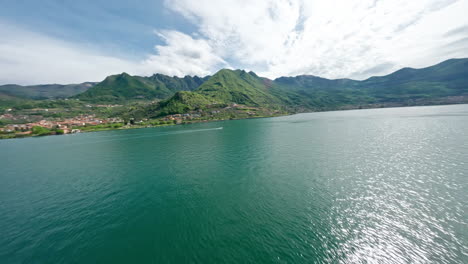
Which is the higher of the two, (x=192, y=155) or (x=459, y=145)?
(x=459, y=145)

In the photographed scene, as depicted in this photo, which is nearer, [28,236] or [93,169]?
[28,236]

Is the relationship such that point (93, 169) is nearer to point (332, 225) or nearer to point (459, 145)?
point (332, 225)

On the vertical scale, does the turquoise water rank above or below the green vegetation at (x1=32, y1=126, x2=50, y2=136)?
above

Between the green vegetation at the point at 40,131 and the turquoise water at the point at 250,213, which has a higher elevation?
the turquoise water at the point at 250,213

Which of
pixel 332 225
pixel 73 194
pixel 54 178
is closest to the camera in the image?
pixel 332 225

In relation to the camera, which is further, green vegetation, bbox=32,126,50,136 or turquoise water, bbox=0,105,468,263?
green vegetation, bbox=32,126,50,136

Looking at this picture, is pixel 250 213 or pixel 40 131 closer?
pixel 250 213

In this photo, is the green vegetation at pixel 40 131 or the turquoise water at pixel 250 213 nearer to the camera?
the turquoise water at pixel 250 213

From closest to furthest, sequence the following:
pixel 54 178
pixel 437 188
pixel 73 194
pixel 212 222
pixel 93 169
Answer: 1. pixel 212 222
2. pixel 437 188
3. pixel 73 194
4. pixel 54 178
5. pixel 93 169

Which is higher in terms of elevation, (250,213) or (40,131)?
(250,213)

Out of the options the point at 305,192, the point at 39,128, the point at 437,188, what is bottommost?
the point at 39,128

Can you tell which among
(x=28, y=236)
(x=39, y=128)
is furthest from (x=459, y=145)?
(x=39, y=128)
